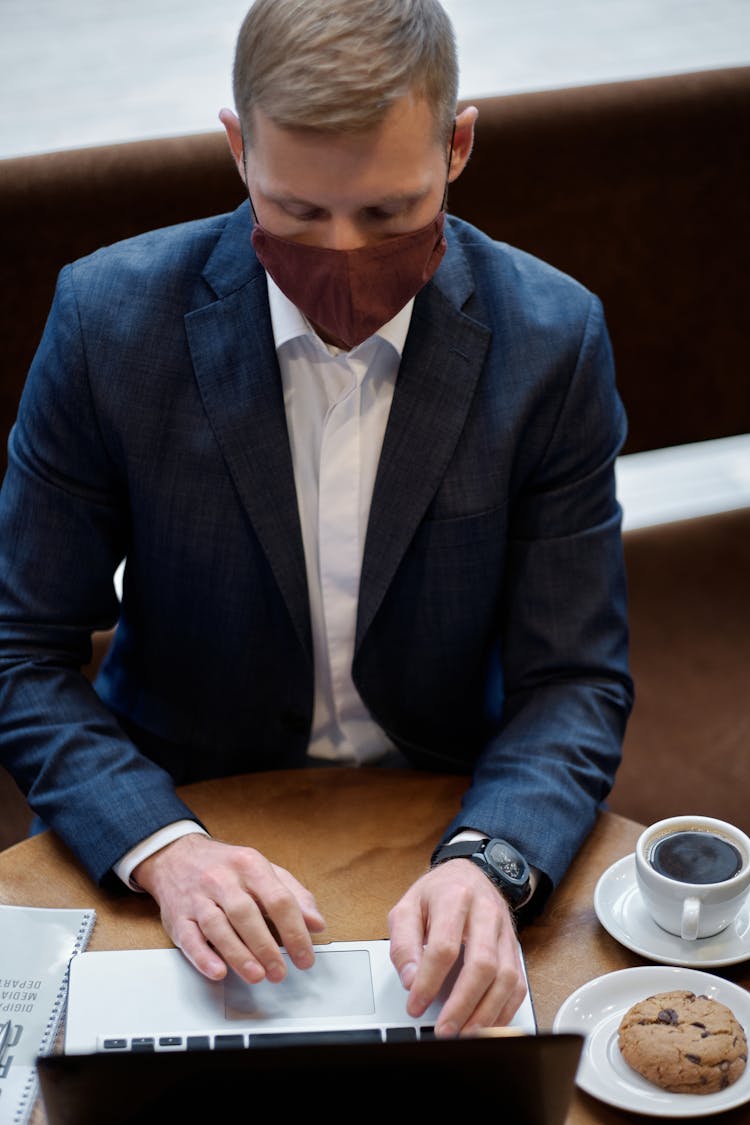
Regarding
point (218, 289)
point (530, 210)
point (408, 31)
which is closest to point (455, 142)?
point (408, 31)

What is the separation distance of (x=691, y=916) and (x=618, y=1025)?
116 mm

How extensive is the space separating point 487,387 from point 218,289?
0.99ft

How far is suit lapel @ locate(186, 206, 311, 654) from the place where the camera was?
1.43 meters

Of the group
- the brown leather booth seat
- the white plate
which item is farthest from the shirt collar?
the white plate

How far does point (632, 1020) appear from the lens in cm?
108

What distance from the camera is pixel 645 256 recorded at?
2188mm

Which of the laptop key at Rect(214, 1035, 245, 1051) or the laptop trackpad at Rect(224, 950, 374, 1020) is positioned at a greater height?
the laptop key at Rect(214, 1035, 245, 1051)

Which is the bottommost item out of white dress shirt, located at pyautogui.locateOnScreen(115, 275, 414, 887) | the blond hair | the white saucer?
the white saucer

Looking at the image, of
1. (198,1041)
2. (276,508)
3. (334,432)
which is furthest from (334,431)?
(198,1041)

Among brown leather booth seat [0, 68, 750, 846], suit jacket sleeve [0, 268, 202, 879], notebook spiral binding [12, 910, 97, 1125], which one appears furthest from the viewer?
brown leather booth seat [0, 68, 750, 846]

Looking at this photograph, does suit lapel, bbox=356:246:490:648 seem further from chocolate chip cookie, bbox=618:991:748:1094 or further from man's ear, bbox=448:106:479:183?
chocolate chip cookie, bbox=618:991:748:1094

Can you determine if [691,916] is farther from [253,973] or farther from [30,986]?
[30,986]

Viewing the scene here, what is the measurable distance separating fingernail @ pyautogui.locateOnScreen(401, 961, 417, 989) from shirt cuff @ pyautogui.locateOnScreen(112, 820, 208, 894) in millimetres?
284

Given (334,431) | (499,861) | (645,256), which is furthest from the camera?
(645,256)
